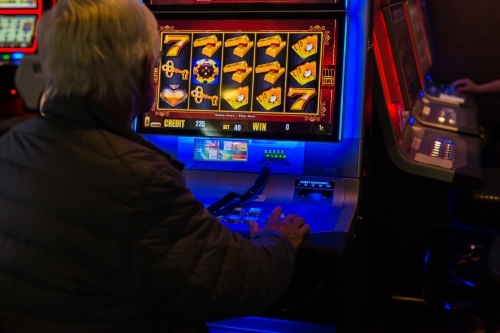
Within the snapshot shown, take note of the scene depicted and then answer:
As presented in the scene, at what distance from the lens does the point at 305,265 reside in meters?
1.50

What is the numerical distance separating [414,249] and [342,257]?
3.80 feet

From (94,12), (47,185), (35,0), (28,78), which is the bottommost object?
(47,185)

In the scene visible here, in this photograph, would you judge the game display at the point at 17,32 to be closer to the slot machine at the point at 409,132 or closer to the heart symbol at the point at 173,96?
the heart symbol at the point at 173,96

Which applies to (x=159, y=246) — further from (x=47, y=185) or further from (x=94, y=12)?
(x=94, y=12)

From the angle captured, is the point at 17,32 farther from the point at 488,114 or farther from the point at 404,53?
the point at 488,114

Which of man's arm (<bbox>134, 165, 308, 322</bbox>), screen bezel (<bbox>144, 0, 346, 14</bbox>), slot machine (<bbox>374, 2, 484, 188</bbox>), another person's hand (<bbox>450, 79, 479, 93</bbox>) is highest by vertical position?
screen bezel (<bbox>144, 0, 346, 14</bbox>)

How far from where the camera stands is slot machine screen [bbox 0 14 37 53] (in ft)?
7.95

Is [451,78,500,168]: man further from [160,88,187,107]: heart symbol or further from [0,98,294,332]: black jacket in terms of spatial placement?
[0,98,294,332]: black jacket

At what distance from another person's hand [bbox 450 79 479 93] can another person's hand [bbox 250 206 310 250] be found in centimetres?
328

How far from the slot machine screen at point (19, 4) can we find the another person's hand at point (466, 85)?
10.7ft

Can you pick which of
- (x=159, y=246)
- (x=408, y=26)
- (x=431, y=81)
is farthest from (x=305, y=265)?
(x=431, y=81)

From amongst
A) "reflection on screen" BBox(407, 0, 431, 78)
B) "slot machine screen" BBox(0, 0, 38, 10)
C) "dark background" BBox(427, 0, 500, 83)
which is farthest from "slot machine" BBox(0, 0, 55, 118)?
"dark background" BBox(427, 0, 500, 83)

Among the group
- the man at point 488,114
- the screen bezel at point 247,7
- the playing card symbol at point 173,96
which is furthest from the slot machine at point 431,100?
the playing card symbol at point 173,96

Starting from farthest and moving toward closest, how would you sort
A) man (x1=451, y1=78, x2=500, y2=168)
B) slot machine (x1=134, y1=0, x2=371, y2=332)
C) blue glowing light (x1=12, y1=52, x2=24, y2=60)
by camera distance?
man (x1=451, y1=78, x2=500, y2=168)
blue glowing light (x1=12, y1=52, x2=24, y2=60)
slot machine (x1=134, y1=0, x2=371, y2=332)
